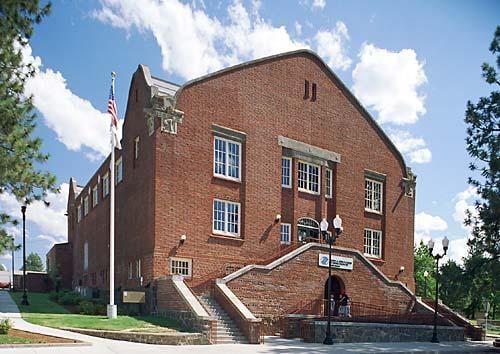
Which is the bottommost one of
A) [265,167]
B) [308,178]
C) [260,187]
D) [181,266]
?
[181,266]

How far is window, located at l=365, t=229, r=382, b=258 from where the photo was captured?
37.1m

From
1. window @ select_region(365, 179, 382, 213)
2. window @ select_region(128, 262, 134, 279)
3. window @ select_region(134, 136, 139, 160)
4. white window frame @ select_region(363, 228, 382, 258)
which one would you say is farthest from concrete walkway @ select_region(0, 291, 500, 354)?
window @ select_region(365, 179, 382, 213)

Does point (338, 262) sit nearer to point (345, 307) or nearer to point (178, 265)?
point (345, 307)

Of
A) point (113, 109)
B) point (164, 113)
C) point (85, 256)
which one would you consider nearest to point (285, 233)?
point (164, 113)

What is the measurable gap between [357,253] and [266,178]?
6.66 metres

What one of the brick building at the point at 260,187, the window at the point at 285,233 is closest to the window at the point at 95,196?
the brick building at the point at 260,187

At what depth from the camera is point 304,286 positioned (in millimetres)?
27484

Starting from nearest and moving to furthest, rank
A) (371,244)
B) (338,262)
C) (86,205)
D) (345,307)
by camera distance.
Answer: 1. (345,307)
2. (338,262)
3. (371,244)
4. (86,205)

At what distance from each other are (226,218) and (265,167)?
396 cm

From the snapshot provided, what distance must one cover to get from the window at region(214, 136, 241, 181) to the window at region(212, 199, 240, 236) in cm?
152

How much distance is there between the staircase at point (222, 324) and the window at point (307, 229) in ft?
34.9

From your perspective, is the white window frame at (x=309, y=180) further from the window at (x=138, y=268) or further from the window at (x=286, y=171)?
the window at (x=138, y=268)

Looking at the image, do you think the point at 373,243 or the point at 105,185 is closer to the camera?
the point at 373,243

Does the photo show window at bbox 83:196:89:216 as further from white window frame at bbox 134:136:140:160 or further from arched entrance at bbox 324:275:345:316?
arched entrance at bbox 324:275:345:316
